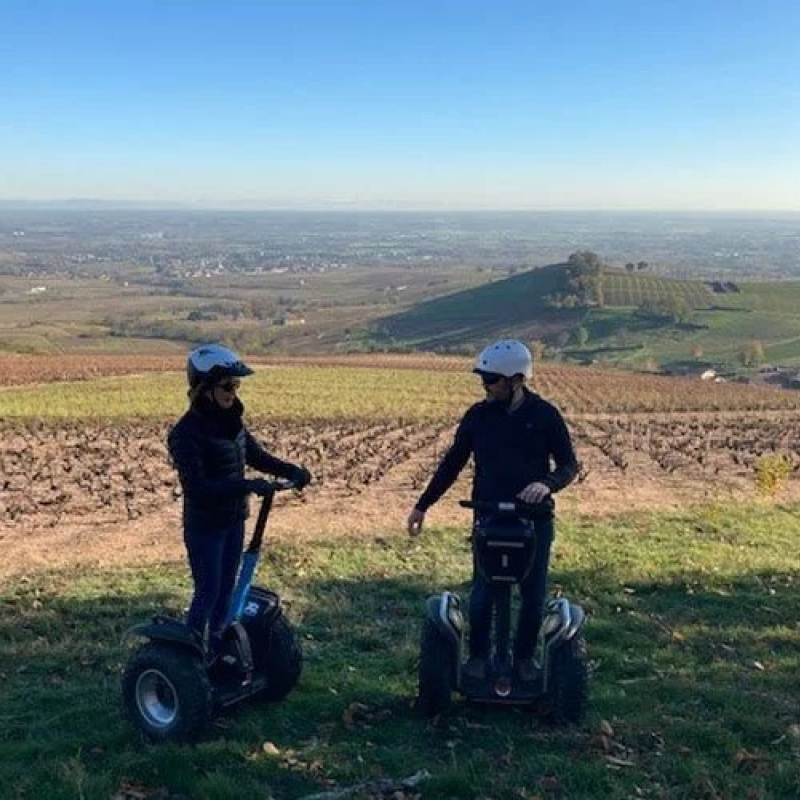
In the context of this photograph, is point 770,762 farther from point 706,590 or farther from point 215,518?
point 706,590

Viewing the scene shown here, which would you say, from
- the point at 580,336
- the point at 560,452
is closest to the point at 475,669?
the point at 560,452

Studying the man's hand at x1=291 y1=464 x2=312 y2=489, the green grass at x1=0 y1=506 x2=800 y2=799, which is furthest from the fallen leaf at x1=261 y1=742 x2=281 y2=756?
the man's hand at x1=291 y1=464 x2=312 y2=489

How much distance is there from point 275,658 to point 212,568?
954 mm

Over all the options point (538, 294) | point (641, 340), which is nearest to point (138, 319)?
point (538, 294)

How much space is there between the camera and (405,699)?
6957mm

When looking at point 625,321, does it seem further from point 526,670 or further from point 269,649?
point 269,649

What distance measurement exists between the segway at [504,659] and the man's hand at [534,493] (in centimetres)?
11

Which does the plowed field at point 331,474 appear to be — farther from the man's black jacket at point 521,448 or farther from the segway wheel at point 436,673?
the man's black jacket at point 521,448

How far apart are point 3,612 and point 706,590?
7.64 meters

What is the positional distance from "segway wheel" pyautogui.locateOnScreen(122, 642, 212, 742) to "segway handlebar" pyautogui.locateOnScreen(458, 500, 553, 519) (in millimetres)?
2025

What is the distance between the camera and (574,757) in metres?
5.90

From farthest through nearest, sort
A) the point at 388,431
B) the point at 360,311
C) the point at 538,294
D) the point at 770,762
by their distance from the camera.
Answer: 1. the point at 360,311
2. the point at 538,294
3. the point at 388,431
4. the point at 770,762

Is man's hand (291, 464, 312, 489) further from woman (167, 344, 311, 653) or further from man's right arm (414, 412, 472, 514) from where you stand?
man's right arm (414, 412, 472, 514)

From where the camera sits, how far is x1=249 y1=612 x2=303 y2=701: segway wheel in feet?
22.1
